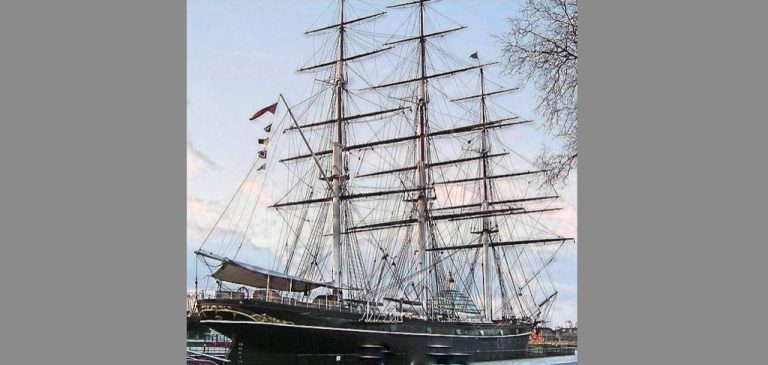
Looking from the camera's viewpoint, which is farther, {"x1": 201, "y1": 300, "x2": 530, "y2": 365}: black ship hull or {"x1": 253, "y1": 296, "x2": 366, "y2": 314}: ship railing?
{"x1": 253, "y1": 296, "x2": 366, "y2": 314}: ship railing

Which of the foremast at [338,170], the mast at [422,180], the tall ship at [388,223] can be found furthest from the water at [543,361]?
the foremast at [338,170]

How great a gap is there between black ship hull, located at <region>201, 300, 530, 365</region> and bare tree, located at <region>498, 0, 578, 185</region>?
319cm

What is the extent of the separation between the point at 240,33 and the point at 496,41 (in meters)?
3.74

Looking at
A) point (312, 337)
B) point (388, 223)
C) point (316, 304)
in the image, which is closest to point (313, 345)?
point (312, 337)

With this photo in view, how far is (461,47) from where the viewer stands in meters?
13.6

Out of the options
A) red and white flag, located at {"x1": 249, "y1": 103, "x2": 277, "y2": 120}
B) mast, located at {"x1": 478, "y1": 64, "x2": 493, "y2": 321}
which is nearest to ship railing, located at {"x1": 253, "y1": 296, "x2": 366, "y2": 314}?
mast, located at {"x1": 478, "y1": 64, "x2": 493, "y2": 321}

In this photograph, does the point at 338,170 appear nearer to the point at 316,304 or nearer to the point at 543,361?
the point at 316,304

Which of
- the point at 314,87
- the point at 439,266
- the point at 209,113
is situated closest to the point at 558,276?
the point at 439,266

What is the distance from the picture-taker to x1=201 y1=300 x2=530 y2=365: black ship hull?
1320 cm

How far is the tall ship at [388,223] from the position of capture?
43.5 ft

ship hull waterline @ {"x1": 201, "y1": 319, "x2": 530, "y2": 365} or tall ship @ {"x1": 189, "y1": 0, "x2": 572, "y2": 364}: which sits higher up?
tall ship @ {"x1": 189, "y1": 0, "x2": 572, "y2": 364}

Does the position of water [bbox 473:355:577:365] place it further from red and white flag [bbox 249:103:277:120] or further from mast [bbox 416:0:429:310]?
red and white flag [bbox 249:103:277:120]

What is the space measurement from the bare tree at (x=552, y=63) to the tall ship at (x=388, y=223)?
→ 0.41 metres

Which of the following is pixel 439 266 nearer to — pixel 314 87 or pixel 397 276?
pixel 397 276
